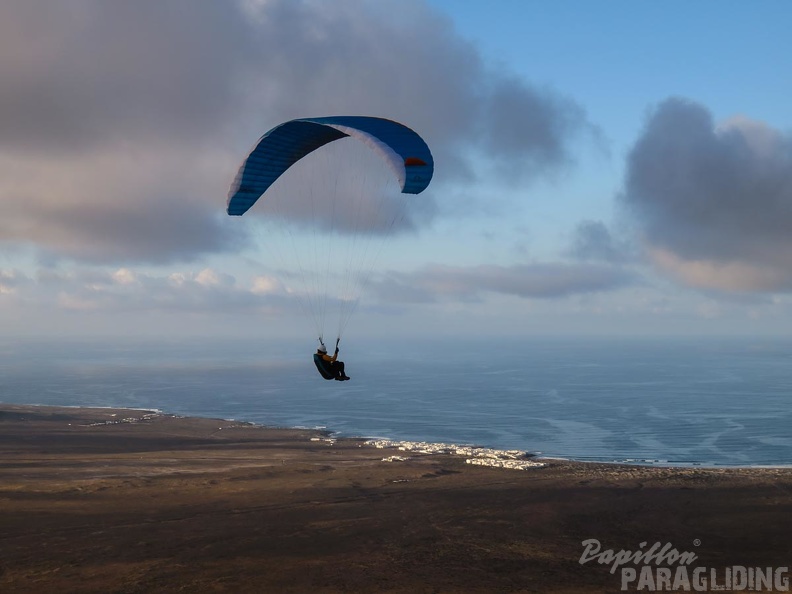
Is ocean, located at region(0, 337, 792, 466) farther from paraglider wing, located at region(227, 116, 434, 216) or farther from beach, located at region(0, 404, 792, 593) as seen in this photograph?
paraglider wing, located at region(227, 116, 434, 216)

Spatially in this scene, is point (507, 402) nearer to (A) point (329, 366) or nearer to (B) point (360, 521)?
(B) point (360, 521)

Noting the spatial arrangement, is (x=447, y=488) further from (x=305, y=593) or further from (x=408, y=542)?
(x=305, y=593)

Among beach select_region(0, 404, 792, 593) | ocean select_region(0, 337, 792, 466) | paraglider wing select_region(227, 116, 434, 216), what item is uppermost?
paraglider wing select_region(227, 116, 434, 216)

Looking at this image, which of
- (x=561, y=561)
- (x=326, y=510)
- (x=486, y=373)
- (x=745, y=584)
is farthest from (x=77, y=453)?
(x=486, y=373)

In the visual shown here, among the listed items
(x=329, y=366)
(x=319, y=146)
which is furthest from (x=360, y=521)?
(x=319, y=146)

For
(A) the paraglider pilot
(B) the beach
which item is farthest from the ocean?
(A) the paraglider pilot
